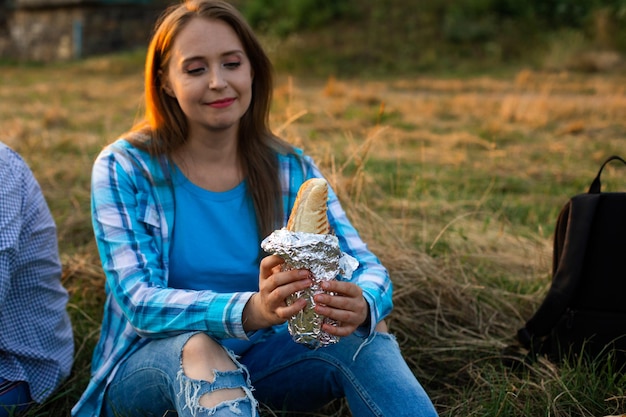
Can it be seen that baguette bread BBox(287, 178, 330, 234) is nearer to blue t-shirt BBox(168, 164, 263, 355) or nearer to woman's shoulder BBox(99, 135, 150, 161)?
blue t-shirt BBox(168, 164, 263, 355)

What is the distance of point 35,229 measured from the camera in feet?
6.99

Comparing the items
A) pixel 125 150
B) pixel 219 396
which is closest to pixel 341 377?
pixel 219 396

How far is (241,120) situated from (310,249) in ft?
2.59

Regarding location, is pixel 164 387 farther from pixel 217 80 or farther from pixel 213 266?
pixel 217 80

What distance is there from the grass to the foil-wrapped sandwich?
51 centimetres

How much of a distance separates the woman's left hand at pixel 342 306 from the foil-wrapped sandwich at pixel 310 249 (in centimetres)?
2

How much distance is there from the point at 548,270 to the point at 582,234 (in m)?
0.83

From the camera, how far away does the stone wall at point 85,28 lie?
57.8 ft

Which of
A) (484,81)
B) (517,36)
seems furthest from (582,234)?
(517,36)

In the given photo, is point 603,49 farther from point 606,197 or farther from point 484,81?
point 606,197

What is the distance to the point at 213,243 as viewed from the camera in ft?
6.86

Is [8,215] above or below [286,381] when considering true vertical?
above

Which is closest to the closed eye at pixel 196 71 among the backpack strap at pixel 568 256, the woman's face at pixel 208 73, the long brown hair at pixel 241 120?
the woman's face at pixel 208 73

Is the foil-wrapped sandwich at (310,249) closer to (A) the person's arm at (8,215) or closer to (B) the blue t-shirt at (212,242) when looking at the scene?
(B) the blue t-shirt at (212,242)
